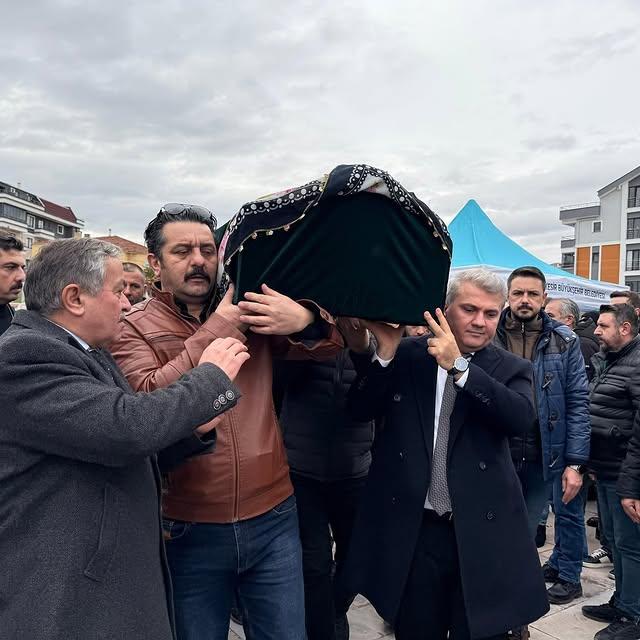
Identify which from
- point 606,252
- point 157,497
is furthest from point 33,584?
point 606,252

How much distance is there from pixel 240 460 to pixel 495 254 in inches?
261

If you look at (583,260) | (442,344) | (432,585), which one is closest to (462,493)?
(432,585)

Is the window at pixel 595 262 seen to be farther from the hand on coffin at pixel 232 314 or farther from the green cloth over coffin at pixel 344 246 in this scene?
the hand on coffin at pixel 232 314

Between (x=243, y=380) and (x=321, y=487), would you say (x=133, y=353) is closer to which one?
(x=243, y=380)

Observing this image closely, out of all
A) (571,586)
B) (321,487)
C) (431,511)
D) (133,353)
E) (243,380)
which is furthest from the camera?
(571,586)

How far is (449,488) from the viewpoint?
2.19m

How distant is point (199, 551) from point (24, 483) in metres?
0.68

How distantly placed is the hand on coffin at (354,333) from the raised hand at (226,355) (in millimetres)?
623

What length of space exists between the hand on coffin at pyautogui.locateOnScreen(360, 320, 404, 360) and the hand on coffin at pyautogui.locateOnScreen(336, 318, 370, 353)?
5 cm

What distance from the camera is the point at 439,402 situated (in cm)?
232

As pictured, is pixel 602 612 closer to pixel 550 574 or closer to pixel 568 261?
pixel 550 574

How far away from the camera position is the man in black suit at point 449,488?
215 centimetres

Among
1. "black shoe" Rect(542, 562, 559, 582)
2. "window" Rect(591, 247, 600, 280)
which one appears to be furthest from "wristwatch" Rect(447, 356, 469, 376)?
"window" Rect(591, 247, 600, 280)

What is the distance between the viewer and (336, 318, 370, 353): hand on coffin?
2195mm
